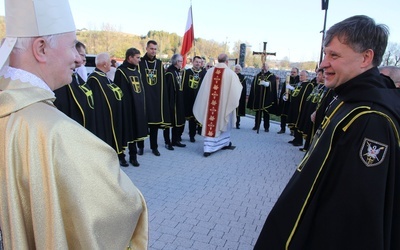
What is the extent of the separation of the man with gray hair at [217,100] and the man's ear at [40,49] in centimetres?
575

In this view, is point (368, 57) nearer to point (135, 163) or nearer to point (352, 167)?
point (352, 167)

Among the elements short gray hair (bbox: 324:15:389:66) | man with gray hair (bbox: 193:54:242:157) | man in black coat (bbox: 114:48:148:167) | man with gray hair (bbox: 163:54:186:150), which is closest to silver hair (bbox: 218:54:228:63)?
man with gray hair (bbox: 193:54:242:157)

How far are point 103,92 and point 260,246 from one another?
12.4ft

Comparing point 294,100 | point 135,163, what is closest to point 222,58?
point 294,100

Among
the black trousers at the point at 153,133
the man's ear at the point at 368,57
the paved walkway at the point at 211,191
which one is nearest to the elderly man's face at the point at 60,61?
the man's ear at the point at 368,57

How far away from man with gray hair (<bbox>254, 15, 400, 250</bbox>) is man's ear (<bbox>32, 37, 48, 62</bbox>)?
1.40 meters

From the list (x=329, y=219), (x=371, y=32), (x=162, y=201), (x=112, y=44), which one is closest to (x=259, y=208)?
(x=162, y=201)

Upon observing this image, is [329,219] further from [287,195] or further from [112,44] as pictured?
[112,44]

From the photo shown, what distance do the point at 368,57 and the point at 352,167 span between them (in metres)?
0.63

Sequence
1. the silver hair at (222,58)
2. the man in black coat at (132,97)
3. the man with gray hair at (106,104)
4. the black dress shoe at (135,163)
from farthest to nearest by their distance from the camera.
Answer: the silver hair at (222,58), the black dress shoe at (135,163), the man in black coat at (132,97), the man with gray hair at (106,104)

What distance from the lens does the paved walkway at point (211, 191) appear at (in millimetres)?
3592

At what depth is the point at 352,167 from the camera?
153 centimetres

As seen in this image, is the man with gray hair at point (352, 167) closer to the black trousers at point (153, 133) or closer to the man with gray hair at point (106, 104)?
the man with gray hair at point (106, 104)

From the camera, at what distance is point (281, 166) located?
6.73m
